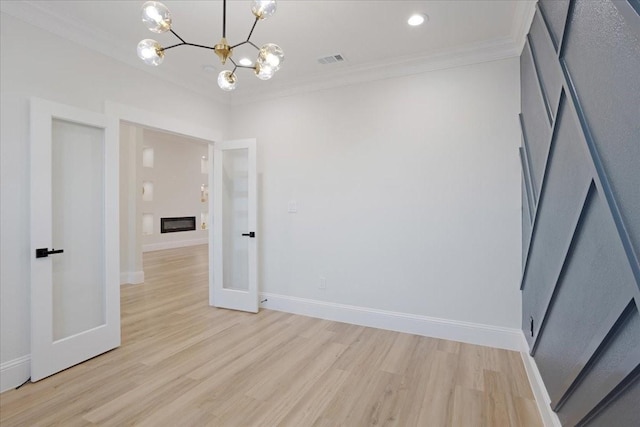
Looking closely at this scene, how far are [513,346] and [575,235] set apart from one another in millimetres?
1877

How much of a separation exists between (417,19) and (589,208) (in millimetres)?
2090

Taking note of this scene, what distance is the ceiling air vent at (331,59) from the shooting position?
3232 millimetres

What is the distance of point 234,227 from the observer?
4.26 meters

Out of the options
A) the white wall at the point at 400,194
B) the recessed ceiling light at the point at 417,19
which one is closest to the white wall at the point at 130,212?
the white wall at the point at 400,194

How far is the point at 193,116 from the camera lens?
3.86m

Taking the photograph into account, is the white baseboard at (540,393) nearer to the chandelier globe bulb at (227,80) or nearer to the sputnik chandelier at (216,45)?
the sputnik chandelier at (216,45)

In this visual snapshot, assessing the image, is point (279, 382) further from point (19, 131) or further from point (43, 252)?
point (19, 131)

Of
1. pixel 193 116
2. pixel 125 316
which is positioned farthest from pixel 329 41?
pixel 125 316

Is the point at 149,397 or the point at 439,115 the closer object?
the point at 149,397

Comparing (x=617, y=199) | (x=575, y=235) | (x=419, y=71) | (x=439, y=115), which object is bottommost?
(x=575, y=235)

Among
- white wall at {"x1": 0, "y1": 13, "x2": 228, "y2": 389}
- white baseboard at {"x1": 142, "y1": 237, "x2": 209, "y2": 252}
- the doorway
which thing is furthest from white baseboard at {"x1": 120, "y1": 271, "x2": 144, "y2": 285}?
white baseboard at {"x1": 142, "y1": 237, "x2": 209, "y2": 252}

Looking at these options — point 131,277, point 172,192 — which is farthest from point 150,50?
point 172,192

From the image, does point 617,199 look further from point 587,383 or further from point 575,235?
point 587,383

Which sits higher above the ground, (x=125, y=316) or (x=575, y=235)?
(x=575, y=235)
